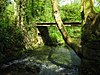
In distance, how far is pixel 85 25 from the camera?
980cm

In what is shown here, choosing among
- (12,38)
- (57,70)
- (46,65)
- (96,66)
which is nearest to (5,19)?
(12,38)

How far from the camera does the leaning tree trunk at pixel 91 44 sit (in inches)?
352

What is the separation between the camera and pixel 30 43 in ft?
68.3

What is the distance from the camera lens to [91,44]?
9141 mm

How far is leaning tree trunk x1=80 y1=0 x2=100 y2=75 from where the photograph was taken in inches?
352

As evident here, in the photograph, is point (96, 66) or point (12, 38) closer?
point (96, 66)

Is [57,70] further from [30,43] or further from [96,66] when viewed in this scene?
[30,43]

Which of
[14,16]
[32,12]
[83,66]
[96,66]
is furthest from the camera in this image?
[32,12]

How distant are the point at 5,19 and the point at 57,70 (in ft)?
22.8

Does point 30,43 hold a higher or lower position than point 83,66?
lower

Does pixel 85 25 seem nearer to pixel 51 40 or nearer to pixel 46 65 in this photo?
pixel 46 65

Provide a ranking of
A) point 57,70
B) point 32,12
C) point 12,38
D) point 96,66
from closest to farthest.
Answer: point 96,66 → point 57,70 → point 12,38 → point 32,12

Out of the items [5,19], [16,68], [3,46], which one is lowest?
[16,68]

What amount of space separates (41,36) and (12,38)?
9.72m
